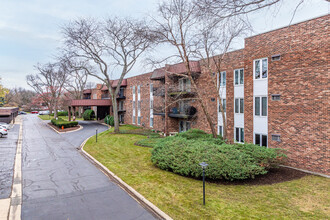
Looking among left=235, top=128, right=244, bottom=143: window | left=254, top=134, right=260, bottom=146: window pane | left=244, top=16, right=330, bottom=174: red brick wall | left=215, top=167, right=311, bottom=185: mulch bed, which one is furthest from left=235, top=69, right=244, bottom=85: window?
left=215, top=167, right=311, bottom=185: mulch bed

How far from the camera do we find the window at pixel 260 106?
46.3 feet

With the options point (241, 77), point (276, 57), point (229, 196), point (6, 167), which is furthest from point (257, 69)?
point (6, 167)

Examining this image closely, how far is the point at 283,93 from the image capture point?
42.5ft

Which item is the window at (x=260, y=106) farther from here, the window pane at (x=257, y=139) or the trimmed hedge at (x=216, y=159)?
the trimmed hedge at (x=216, y=159)

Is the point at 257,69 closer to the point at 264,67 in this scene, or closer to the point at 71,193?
the point at 264,67

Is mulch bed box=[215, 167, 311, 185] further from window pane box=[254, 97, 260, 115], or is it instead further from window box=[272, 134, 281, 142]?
window pane box=[254, 97, 260, 115]

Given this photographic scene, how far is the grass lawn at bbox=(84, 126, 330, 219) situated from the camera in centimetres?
688

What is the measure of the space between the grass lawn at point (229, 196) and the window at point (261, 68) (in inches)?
264

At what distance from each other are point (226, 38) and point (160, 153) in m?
8.45

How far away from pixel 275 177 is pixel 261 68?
7148 millimetres

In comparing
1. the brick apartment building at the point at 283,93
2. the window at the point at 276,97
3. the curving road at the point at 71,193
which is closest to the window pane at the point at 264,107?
the brick apartment building at the point at 283,93

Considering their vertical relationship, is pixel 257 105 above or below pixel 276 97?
below

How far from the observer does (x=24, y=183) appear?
979 centimetres

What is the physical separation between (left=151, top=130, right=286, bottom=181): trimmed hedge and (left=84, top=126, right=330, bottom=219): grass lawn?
45 cm
